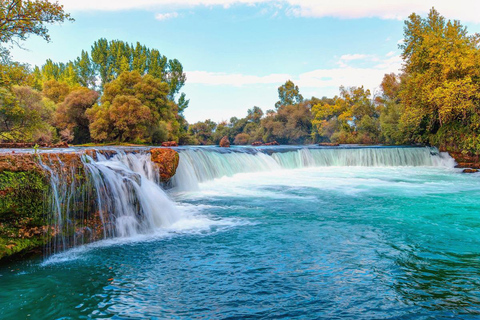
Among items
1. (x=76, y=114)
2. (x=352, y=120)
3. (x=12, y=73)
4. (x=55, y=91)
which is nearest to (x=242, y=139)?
(x=352, y=120)

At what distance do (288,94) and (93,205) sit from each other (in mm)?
72263

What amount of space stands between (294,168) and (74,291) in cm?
1935

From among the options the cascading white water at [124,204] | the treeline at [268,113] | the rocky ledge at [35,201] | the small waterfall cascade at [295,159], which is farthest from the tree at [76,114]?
the rocky ledge at [35,201]

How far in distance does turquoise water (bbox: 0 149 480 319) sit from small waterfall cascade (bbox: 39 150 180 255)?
1.07ft

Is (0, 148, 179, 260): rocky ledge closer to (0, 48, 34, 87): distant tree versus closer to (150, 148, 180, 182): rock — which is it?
(150, 148, 180, 182): rock

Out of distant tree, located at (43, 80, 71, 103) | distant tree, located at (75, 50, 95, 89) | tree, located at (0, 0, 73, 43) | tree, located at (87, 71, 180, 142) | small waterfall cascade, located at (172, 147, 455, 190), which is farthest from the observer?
distant tree, located at (75, 50, 95, 89)

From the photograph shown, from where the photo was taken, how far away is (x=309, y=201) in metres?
10.7

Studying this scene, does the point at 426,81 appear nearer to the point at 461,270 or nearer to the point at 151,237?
the point at 461,270

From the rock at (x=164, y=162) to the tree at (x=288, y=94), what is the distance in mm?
65385

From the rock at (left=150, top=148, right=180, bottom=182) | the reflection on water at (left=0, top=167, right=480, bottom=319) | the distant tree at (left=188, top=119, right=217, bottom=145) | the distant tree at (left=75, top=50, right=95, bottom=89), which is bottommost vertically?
the reflection on water at (left=0, top=167, right=480, bottom=319)

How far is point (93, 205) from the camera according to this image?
6.70 meters

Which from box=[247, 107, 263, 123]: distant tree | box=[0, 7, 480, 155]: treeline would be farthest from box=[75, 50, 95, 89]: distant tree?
box=[247, 107, 263, 123]: distant tree

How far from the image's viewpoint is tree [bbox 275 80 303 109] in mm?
75312

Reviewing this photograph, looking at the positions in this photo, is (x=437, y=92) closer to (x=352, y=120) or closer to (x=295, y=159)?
(x=295, y=159)
